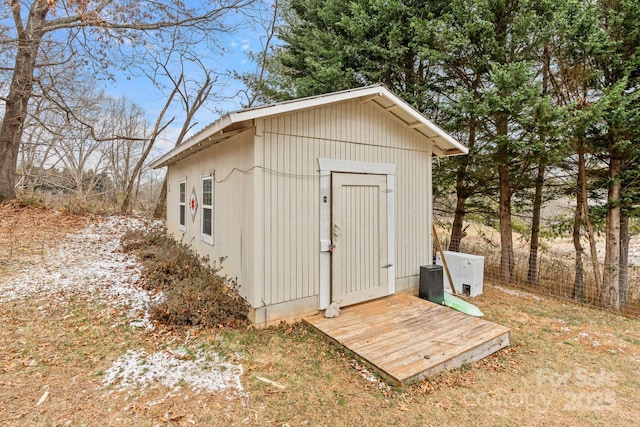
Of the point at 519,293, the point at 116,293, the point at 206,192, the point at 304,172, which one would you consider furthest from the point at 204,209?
the point at 519,293

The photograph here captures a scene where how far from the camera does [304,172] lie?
4.44m

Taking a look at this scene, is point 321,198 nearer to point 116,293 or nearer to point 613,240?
point 116,293

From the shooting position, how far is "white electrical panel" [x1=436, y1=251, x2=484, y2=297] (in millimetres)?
5973

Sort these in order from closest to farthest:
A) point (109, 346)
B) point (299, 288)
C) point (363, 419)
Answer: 1. point (363, 419)
2. point (109, 346)
3. point (299, 288)

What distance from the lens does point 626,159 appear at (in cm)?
618

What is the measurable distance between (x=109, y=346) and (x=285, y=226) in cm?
245

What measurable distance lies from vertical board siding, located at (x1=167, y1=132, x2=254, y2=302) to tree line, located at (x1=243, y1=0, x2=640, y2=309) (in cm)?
404

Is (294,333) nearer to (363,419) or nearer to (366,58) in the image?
(363,419)

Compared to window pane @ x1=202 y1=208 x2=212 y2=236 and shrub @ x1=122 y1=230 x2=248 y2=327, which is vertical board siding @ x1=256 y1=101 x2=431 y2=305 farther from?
window pane @ x1=202 y1=208 x2=212 y2=236

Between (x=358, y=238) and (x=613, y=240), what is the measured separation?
215 inches

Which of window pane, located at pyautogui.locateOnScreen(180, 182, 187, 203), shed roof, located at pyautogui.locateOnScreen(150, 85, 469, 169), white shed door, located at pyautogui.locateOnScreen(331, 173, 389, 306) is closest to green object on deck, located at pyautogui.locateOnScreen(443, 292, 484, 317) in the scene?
white shed door, located at pyautogui.locateOnScreen(331, 173, 389, 306)

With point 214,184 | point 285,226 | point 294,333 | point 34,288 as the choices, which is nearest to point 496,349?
point 294,333

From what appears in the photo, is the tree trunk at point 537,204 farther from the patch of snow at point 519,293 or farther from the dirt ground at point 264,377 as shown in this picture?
the dirt ground at point 264,377

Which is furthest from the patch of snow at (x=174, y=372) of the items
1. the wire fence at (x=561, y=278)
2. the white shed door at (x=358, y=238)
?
the wire fence at (x=561, y=278)
